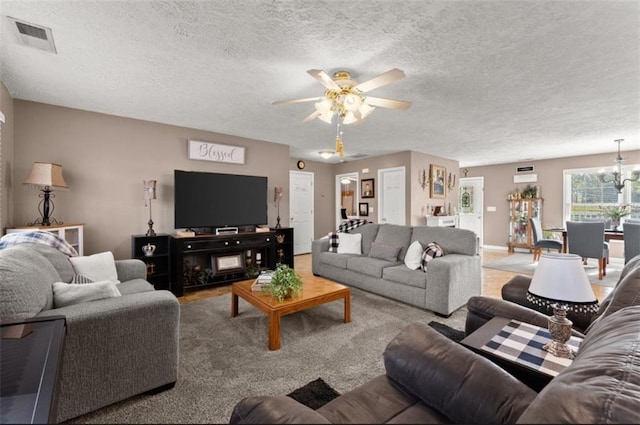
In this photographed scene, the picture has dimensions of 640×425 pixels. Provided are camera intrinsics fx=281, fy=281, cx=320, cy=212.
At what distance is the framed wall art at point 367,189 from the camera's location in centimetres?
636

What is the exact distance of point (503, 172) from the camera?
7.12 meters

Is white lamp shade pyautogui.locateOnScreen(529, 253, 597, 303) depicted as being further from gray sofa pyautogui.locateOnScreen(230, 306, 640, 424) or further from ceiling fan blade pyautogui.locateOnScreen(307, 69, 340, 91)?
ceiling fan blade pyautogui.locateOnScreen(307, 69, 340, 91)

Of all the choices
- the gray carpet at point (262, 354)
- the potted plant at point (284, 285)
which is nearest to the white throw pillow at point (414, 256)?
the gray carpet at point (262, 354)

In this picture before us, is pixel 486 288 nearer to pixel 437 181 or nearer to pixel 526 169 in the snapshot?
pixel 437 181

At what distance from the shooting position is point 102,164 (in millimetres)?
3418

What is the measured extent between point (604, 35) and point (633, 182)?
5.57 metres

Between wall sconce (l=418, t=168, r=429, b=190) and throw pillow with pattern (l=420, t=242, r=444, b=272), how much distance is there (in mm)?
2923

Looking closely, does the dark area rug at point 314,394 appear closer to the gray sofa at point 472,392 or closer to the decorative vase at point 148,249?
the gray sofa at point 472,392

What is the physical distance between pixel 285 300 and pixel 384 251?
1.71m

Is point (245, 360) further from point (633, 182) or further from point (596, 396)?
point (633, 182)

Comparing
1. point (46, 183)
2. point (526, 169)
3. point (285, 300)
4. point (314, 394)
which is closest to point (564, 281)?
point (314, 394)

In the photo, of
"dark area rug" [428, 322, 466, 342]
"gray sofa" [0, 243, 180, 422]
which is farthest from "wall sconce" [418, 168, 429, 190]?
"gray sofa" [0, 243, 180, 422]

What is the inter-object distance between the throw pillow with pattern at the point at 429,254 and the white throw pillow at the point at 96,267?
2910 millimetres

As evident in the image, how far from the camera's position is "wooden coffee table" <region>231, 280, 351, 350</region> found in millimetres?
2133
